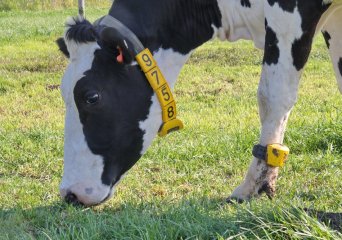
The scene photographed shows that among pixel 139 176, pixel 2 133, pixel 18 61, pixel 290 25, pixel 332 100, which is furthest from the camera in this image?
pixel 18 61

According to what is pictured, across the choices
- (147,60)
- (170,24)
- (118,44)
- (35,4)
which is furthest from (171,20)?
(35,4)

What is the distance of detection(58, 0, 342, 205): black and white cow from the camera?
358 cm

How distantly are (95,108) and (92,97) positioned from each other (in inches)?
2.9

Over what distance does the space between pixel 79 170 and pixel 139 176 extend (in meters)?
1.13

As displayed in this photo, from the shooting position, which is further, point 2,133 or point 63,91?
point 2,133

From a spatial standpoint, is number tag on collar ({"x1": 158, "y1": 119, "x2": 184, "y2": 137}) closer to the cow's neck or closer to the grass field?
the cow's neck

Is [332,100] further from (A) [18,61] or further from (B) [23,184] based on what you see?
(A) [18,61]

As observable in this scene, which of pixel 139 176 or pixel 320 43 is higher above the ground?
pixel 139 176

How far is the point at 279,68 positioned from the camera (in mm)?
3652

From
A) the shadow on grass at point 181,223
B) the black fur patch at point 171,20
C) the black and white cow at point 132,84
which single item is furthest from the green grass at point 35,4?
the shadow on grass at point 181,223

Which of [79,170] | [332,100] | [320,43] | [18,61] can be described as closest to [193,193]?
[79,170]

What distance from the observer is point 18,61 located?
35.1 feet

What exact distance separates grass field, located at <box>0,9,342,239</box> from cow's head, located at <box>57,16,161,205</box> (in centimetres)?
18

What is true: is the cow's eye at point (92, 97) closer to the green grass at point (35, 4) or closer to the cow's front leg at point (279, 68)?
the cow's front leg at point (279, 68)
